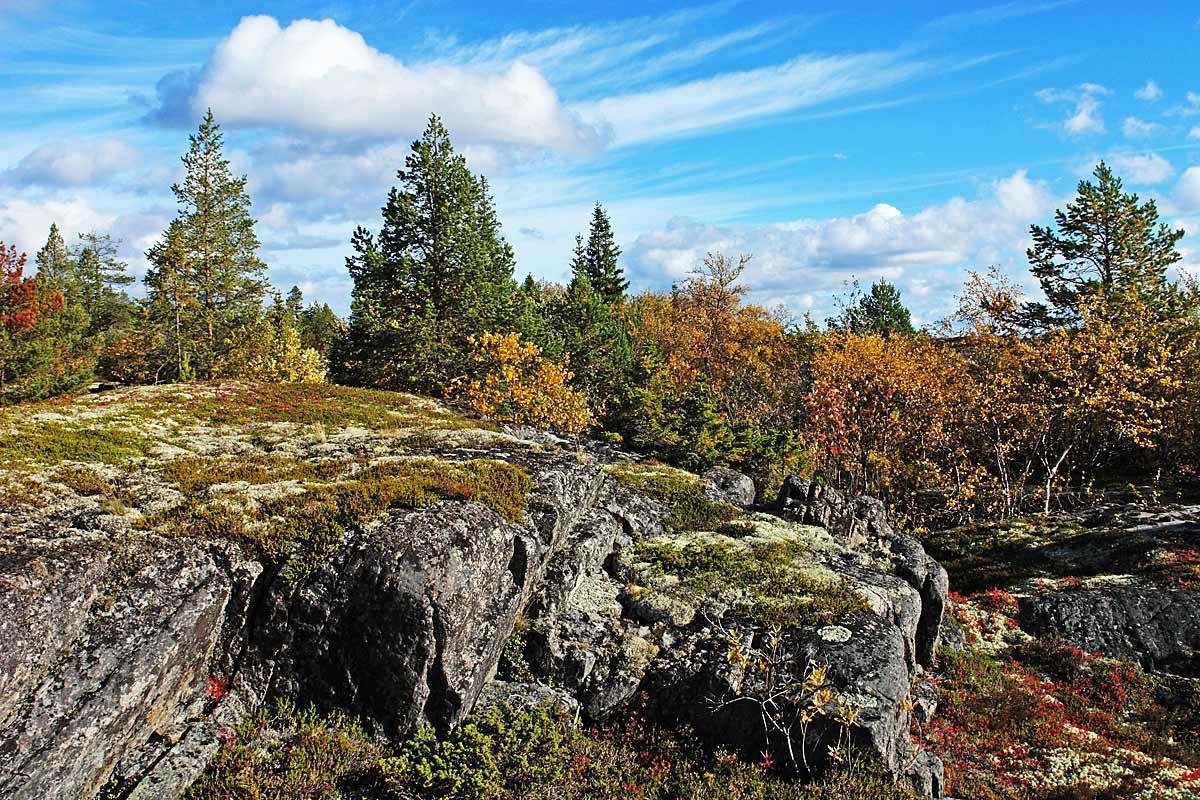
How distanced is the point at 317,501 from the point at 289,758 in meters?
3.94

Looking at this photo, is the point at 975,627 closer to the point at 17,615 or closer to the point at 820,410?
the point at 820,410

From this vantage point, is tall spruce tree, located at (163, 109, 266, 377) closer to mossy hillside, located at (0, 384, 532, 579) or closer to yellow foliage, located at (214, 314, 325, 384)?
yellow foliage, located at (214, 314, 325, 384)

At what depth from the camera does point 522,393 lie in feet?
90.5

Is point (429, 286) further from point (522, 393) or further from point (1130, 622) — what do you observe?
point (1130, 622)

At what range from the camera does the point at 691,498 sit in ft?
60.8

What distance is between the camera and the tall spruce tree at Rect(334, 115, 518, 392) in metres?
35.1

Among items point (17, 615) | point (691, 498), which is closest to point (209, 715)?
point (17, 615)

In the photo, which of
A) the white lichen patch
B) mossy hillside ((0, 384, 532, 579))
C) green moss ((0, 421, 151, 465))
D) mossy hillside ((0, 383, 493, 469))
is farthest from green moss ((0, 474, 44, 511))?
the white lichen patch

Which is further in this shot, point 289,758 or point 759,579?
point 759,579

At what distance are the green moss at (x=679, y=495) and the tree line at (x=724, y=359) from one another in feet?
23.7

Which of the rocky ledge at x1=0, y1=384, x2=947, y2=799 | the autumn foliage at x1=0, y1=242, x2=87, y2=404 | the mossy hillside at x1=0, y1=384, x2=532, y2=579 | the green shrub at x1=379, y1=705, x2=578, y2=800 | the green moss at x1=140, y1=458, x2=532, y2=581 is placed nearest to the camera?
the rocky ledge at x1=0, y1=384, x2=947, y2=799

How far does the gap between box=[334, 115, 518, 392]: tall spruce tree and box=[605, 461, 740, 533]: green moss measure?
17.3 meters

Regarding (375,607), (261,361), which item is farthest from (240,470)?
(261,361)

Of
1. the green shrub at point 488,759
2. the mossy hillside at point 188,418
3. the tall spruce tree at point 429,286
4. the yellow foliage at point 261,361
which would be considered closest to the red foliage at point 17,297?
the yellow foliage at point 261,361
